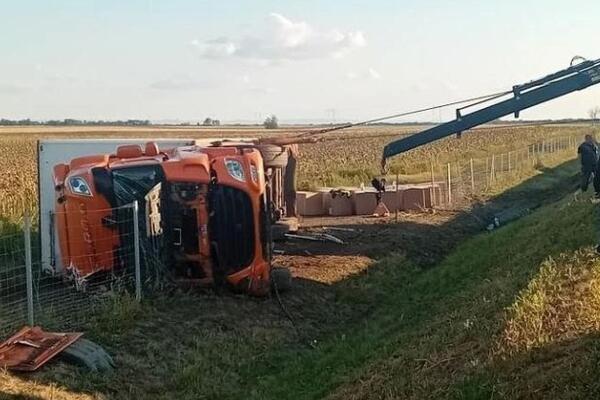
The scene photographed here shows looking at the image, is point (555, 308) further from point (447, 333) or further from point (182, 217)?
point (182, 217)

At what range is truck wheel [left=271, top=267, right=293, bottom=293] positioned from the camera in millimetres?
14133

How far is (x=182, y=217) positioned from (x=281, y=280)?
1985mm

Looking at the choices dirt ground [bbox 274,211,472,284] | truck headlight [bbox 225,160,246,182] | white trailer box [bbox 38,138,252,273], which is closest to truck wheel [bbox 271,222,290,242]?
dirt ground [bbox 274,211,472,284]

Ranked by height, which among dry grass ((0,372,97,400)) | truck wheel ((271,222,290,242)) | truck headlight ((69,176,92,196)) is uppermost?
truck headlight ((69,176,92,196))

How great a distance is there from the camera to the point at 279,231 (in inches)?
688

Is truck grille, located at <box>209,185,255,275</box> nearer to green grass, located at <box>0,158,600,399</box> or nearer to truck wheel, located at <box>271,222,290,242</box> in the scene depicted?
green grass, located at <box>0,158,600,399</box>

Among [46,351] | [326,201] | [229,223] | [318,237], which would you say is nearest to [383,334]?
[229,223]

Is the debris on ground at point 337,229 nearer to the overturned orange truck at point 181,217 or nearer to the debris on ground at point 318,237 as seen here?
the debris on ground at point 318,237

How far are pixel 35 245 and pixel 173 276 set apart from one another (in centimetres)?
493

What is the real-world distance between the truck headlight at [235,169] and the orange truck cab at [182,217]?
0.05 feet

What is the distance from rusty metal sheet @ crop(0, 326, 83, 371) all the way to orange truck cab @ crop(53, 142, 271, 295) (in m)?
3.30

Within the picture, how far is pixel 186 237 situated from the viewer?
13547 mm

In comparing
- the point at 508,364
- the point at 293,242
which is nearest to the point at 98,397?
the point at 508,364

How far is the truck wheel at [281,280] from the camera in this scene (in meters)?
14.1
